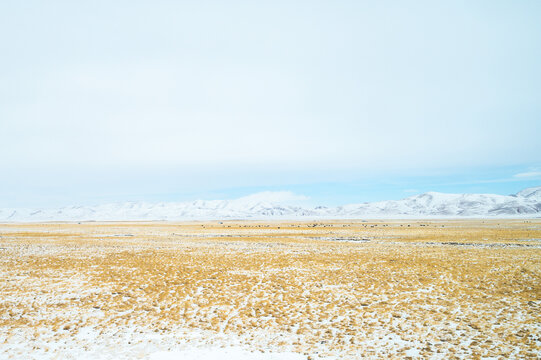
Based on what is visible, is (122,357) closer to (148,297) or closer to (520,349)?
(148,297)

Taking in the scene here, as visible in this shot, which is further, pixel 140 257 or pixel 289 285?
pixel 140 257

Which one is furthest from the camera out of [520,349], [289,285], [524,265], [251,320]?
[524,265]

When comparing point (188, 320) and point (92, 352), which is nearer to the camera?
point (92, 352)

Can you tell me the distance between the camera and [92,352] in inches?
391

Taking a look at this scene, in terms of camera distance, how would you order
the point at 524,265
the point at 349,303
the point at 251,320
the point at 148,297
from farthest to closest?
the point at 524,265 → the point at 148,297 → the point at 349,303 → the point at 251,320

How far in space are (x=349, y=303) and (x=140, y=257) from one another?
20385 mm

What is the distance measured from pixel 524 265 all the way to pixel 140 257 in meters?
29.8

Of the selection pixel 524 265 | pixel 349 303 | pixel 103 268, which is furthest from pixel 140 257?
pixel 524 265

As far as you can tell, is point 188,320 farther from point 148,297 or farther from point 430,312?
point 430,312

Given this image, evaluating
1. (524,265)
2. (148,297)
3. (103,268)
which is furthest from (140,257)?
(524,265)

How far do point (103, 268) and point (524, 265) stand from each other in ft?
96.9

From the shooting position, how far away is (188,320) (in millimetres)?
12422

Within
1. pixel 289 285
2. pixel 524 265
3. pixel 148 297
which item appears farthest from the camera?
pixel 524 265

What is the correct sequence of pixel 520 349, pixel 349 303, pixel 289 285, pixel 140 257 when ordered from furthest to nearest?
pixel 140 257 → pixel 289 285 → pixel 349 303 → pixel 520 349
